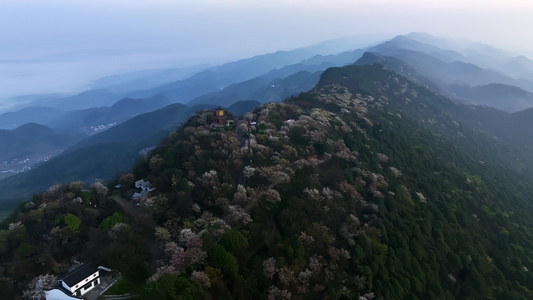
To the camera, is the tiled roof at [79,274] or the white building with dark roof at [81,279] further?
the tiled roof at [79,274]

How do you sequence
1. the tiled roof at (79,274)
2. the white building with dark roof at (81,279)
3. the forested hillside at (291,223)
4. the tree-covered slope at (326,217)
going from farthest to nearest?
the tree-covered slope at (326,217) < the forested hillside at (291,223) < the tiled roof at (79,274) < the white building with dark roof at (81,279)

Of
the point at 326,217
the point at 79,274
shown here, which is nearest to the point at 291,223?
the point at 326,217

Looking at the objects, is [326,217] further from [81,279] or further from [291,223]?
[81,279]

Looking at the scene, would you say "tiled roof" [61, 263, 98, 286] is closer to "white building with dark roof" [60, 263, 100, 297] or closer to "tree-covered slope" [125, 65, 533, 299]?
"white building with dark roof" [60, 263, 100, 297]

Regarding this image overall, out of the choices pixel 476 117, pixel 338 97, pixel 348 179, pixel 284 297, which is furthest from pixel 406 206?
pixel 476 117

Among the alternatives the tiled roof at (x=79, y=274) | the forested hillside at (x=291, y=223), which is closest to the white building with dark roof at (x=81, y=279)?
the tiled roof at (x=79, y=274)

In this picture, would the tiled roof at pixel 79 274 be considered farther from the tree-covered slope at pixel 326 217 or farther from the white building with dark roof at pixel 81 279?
the tree-covered slope at pixel 326 217

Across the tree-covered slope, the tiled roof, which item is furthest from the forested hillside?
the tiled roof

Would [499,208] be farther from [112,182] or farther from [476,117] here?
[476,117]
